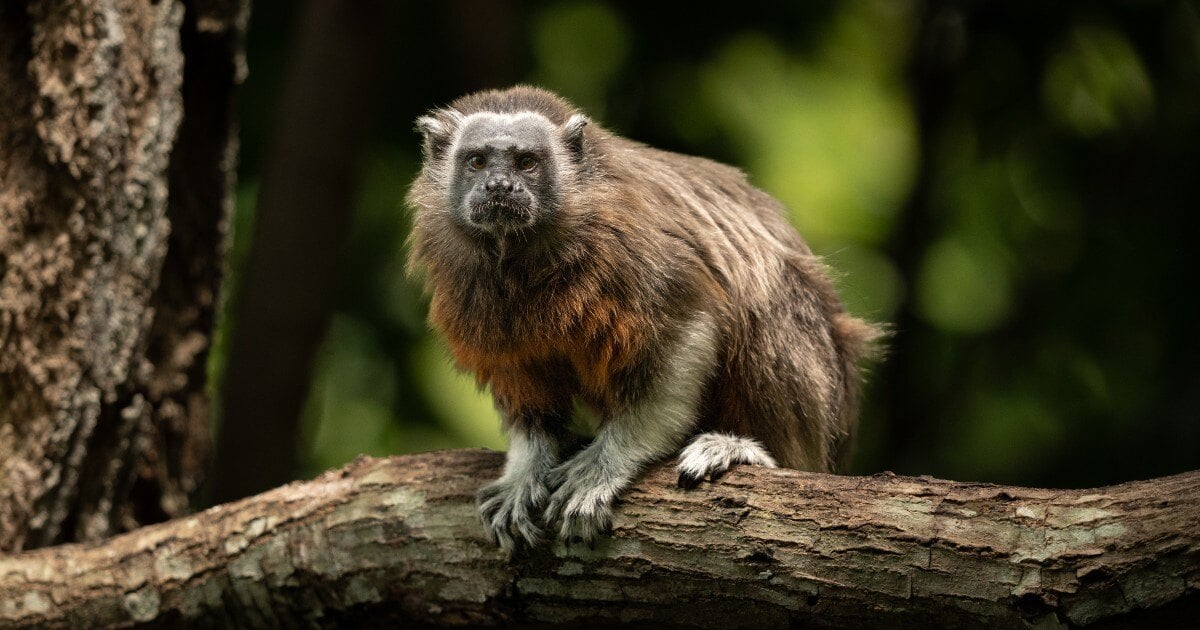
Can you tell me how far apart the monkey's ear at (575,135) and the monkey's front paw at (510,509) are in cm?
109

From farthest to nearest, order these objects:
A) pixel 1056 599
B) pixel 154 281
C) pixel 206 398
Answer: pixel 206 398 < pixel 154 281 < pixel 1056 599

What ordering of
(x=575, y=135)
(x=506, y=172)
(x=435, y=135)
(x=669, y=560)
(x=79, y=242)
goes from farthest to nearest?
(x=79, y=242)
(x=435, y=135)
(x=575, y=135)
(x=506, y=172)
(x=669, y=560)

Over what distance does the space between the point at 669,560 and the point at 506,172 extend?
1316 millimetres

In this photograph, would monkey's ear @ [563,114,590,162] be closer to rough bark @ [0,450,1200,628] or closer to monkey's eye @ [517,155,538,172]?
monkey's eye @ [517,155,538,172]

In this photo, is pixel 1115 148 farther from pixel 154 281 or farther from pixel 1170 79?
pixel 154 281

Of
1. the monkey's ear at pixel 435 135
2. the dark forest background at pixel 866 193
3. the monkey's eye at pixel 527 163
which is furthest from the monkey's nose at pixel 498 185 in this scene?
the dark forest background at pixel 866 193

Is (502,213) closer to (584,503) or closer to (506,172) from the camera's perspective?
(506,172)

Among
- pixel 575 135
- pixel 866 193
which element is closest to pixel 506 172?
pixel 575 135

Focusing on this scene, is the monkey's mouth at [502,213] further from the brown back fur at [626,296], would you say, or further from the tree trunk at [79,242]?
the tree trunk at [79,242]

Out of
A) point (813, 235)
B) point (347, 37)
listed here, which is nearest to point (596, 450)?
point (347, 37)

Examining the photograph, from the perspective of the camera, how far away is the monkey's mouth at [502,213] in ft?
11.8

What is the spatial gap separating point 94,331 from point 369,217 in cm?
352

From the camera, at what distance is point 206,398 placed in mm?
5059

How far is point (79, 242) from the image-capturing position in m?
4.10
